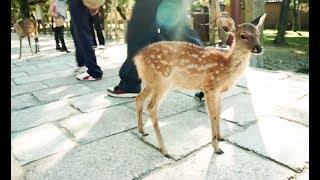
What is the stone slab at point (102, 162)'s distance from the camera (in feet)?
9.12

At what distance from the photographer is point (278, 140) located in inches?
129

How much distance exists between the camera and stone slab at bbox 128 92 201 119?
4.18 meters

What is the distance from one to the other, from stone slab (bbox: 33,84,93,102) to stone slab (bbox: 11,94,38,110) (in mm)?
105

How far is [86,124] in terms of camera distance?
389 centimetres

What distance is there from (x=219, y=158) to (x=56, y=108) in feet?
8.11

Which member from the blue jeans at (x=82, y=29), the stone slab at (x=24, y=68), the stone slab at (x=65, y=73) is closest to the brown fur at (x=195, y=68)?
the blue jeans at (x=82, y=29)

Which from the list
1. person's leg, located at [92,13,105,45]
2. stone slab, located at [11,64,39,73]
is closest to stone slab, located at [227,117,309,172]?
stone slab, located at [11,64,39,73]

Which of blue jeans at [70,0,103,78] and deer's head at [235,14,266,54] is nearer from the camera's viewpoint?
deer's head at [235,14,266,54]

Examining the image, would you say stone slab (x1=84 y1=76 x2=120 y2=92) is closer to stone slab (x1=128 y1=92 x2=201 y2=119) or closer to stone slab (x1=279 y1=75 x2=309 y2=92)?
stone slab (x1=128 y1=92 x2=201 y2=119)

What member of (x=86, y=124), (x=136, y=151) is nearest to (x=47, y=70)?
(x=86, y=124)

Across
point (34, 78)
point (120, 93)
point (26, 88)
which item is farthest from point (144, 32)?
point (34, 78)
